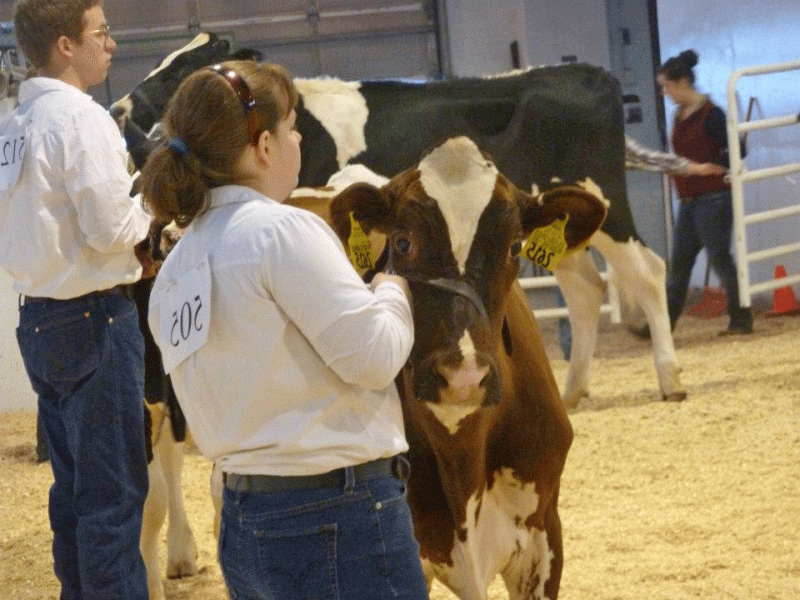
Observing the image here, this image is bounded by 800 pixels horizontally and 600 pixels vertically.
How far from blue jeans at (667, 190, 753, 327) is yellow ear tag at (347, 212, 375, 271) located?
583 centimetres

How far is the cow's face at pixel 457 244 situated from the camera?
234cm

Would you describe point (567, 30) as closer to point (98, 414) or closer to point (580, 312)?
point (580, 312)

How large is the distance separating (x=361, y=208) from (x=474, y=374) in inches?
23.2

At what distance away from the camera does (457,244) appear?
2.55 meters

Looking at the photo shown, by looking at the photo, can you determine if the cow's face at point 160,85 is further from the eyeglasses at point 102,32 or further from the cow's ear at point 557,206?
the cow's ear at point 557,206

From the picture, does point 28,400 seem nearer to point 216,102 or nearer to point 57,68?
point 57,68

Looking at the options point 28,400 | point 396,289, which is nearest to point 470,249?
point 396,289

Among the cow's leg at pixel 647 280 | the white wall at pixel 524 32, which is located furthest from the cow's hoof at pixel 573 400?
the white wall at pixel 524 32

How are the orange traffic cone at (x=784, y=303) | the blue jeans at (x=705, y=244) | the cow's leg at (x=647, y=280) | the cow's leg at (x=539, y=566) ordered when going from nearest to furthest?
1. the cow's leg at (x=539, y=566)
2. the cow's leg at (x=647, y=280)
3. the blue jeans at (x=705, y=244)
4. the orange traffic cone at (x=784, y=303)

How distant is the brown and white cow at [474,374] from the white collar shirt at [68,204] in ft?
1.86

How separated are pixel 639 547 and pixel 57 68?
251 centimetres

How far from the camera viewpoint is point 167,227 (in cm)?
303

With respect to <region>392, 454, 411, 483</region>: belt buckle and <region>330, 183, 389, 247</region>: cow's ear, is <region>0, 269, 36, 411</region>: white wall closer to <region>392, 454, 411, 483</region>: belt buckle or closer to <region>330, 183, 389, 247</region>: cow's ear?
<region>330, 183, 389, 247</region>: cow's ear

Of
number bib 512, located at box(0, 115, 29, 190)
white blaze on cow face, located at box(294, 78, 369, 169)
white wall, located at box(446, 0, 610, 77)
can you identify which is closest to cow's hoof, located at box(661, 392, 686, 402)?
white blaze on cow face, located at box(294, 78, 369, 169)
